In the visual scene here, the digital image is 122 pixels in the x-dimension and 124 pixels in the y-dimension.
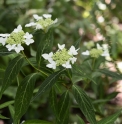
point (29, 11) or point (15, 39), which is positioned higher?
point (29, 11)

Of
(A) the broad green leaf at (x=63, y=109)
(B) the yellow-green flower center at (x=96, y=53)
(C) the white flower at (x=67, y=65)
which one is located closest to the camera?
(C) the white flower at (x=67, y=65)

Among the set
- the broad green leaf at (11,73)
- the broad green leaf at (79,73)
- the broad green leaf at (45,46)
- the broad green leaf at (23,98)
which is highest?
the broad green leaf at (45,46)

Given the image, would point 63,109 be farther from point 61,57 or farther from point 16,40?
point 16,40

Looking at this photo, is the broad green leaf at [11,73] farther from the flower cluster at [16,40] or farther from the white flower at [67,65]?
the white flower at [67,65]

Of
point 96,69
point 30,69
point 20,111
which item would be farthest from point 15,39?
point 30,69

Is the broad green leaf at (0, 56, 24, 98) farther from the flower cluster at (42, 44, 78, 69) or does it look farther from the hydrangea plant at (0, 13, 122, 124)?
the flower cluster at (42, 44, 78, 69)

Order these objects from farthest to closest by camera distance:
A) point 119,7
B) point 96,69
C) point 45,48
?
point 119,7, point 96,69, point 45,48

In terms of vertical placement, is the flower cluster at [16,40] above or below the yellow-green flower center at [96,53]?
above

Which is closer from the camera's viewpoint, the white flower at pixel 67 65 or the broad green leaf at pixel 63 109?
the white flower at pixel 67 65

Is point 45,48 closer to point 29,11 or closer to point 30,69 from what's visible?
point 30,69

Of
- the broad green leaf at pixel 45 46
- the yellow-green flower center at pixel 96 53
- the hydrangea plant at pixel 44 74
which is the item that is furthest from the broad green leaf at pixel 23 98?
the yellow-green flower center at pixel 96 53

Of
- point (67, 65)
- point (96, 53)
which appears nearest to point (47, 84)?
point (67, 65)
